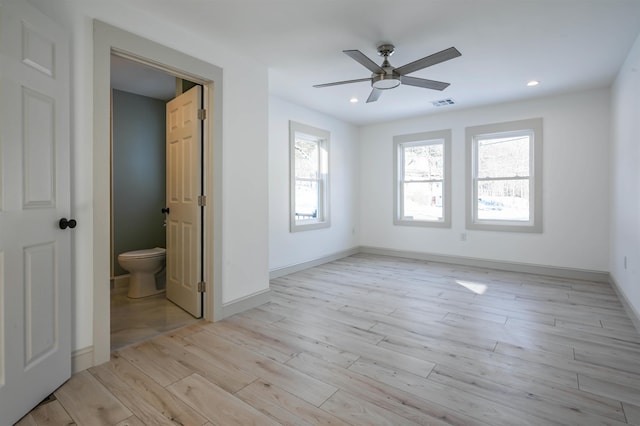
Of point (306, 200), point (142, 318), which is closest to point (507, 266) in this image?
point (306, 200)

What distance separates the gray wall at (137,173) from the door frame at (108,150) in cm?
199

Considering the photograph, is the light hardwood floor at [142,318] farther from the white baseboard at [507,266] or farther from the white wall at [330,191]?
the white baseboard at [507,266]

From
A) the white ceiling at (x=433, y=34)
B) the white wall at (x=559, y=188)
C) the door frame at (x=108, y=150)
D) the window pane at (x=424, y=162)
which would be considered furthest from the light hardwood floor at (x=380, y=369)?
the window pane at (x=424, y=162)

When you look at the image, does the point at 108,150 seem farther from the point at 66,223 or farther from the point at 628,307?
the point at 628,307

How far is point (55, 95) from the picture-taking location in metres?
1.88

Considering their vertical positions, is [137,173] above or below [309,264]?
above

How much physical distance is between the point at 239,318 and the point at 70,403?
55.3 inches

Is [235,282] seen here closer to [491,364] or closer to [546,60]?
[491,364]

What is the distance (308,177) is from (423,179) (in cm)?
212

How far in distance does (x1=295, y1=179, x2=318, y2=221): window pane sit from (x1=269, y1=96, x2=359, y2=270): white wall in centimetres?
29

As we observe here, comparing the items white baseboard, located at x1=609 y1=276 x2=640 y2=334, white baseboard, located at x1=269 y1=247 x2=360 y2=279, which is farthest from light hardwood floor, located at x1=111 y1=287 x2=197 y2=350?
white baseboard, located at x1=609 y1=276 x2=640 y2=334

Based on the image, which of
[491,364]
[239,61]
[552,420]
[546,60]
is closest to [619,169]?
[546,60]

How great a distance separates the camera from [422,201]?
5875mm

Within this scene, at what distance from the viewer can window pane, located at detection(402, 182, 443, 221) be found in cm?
570
